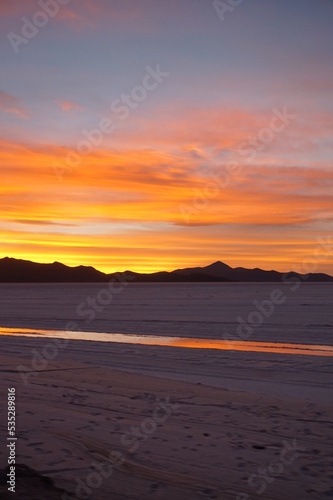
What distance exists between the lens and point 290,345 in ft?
72.5

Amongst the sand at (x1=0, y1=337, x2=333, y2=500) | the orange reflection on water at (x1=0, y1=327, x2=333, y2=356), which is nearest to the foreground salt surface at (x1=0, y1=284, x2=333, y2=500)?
the sand at (x1=0, y1=337, x2=333, y2=500)

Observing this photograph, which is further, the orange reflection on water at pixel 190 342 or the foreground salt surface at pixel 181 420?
the orange reflection on water at pixel 190 342

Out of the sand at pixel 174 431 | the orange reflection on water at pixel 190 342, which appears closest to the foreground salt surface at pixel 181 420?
the sand at pixel 174 431

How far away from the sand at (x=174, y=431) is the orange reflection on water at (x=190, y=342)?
13.4ft

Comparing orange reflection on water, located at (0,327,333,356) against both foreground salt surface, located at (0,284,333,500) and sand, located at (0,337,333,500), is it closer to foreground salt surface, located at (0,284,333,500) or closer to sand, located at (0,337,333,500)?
foreground salt surface, located at (0,284,333,500)

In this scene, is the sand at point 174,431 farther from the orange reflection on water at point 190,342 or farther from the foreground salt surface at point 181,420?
the orange reflection on water at point 190,342

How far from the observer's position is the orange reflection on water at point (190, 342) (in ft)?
67.6

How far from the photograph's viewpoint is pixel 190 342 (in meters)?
Result: 23.3

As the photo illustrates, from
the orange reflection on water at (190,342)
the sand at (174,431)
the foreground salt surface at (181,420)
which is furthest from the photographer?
the orange reflection on water at (190,342)

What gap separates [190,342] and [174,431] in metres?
14.2

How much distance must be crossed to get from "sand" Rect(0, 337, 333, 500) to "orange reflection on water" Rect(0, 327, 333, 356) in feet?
13.4

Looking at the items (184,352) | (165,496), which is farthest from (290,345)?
(165,496)

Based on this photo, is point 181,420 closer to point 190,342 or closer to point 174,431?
point 174,431

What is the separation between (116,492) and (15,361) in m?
11.4
